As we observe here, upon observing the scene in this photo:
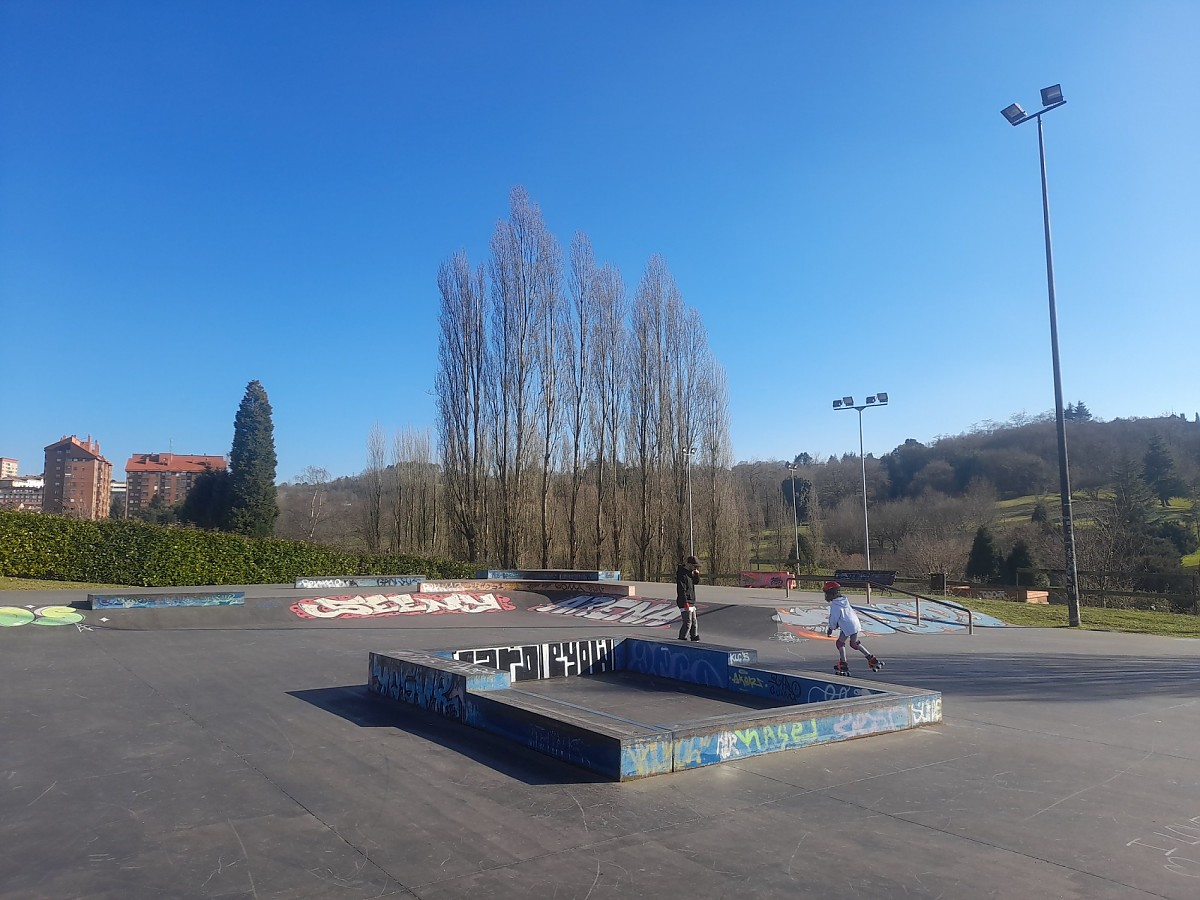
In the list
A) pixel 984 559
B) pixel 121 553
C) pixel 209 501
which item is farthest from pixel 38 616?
pixel 984 559

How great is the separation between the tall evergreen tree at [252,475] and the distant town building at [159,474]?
74.7 metres

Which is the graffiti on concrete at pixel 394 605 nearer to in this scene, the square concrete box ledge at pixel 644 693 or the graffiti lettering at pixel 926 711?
the square concrete box ledge at pixel 644 693

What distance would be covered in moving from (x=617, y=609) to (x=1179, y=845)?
1678 centimetres

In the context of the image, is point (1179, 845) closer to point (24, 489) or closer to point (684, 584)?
point (684, 584)

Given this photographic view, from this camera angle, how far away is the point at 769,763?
6492mm

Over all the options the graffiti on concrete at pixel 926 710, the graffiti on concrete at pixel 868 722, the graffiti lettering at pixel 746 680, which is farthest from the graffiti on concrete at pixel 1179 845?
the graffiti lettering at pixel 746 680

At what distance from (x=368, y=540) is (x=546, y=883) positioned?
4890cm

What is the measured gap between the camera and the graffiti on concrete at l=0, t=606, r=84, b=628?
1463cm

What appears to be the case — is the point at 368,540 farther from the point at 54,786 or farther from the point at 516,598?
the point at 54,786

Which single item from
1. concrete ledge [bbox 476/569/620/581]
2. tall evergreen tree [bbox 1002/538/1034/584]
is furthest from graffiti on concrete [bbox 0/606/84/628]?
tall evergreen tree [bbox 1002/538/1034/584]

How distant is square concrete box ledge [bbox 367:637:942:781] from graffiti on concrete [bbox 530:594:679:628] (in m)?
7.41

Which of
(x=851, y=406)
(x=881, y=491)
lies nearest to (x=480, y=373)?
(x=851, y=406)

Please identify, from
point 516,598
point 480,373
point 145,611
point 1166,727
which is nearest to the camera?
point 1166,727

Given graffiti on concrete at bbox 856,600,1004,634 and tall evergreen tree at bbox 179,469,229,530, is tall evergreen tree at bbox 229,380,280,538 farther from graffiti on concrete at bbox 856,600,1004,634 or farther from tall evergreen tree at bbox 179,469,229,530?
graffiti on concrete at bbox 856,600,1004,634
